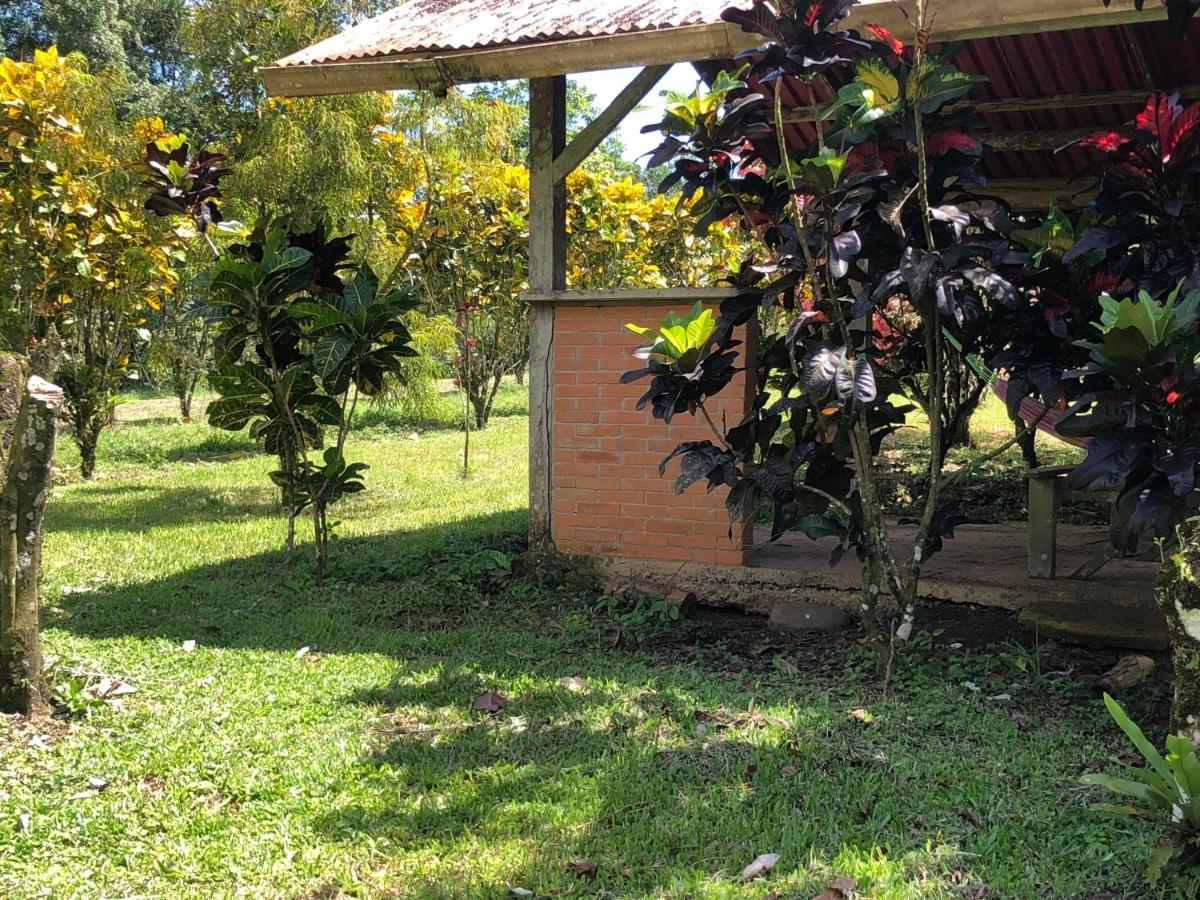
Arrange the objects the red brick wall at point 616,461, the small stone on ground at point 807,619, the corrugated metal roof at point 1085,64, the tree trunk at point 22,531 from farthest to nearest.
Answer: the corrugated metal roof at point 1085,64
the red brick wall at point 616,461
the small stone on ground at point 807,619
the tree trunk at point 22,531

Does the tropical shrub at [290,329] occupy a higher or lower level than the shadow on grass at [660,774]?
higher

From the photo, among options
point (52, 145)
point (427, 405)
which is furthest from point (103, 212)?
point (427, 405)

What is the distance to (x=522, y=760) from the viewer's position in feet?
12.1

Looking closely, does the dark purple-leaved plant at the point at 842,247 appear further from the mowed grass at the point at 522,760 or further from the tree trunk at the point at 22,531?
the tree trunk at the point at 22,531

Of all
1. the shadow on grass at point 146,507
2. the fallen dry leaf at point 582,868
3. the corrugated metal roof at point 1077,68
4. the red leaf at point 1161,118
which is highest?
the corrugated metal roof at point 1077,68

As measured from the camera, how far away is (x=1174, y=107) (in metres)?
3.95

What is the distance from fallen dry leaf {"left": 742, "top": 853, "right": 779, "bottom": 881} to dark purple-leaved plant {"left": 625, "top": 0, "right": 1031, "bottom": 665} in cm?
171

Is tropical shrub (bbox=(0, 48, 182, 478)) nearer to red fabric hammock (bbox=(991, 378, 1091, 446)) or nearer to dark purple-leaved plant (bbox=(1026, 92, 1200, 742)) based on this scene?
red fabric hammock (bbox=(991, 378, 1091, 446))

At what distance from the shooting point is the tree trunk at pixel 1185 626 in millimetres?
Result: 2824

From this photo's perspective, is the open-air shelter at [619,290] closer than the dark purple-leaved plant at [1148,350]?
No

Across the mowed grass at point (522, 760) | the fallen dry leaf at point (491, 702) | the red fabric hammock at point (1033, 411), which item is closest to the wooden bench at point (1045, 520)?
the red fabric hammock at point (1033, 411)

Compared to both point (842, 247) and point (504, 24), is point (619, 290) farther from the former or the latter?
point (842, 247)

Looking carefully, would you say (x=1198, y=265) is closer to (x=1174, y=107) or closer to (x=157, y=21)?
(x=1174, y=107)

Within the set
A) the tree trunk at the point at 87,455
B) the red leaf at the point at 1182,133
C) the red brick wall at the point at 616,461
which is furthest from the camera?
the tree trunk at the point at 87,455
